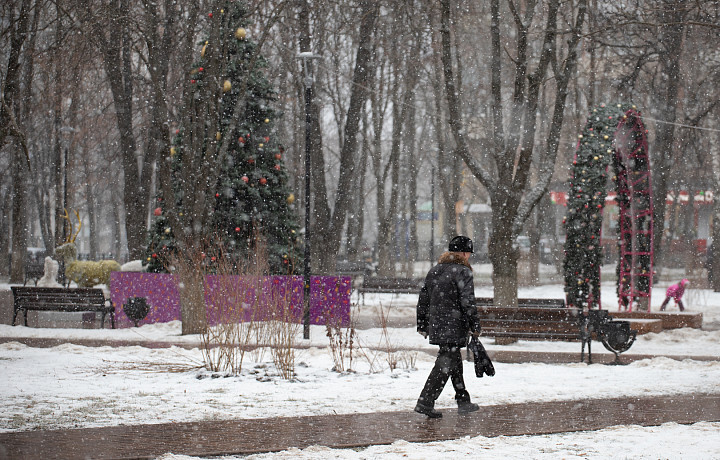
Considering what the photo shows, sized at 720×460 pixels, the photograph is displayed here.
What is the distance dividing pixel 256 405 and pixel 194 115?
26.9ft

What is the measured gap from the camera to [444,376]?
26.7 ft

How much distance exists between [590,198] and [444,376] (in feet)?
38.0

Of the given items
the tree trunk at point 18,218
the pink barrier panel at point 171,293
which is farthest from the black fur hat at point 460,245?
the tree trunk at point 18,218

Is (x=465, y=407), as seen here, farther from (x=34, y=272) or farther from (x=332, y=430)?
(x=34, y=272)

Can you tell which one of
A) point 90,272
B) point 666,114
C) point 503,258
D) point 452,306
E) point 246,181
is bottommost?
point 90,272

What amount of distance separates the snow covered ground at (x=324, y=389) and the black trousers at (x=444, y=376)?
539 mm

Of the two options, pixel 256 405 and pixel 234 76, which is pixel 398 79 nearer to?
pixel 234 76

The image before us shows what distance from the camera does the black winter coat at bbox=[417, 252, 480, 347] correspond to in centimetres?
808

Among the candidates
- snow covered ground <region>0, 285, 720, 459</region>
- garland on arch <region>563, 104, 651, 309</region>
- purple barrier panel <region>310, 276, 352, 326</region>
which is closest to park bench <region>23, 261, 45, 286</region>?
purple barrier panel <region>310, 276, 352, 326</region>

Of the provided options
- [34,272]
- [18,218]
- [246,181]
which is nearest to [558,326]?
[246,181]

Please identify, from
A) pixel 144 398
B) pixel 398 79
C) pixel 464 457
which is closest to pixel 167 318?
pixel 144 398

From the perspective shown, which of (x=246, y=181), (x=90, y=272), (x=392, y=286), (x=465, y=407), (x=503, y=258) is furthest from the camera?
(x=90, y=272)

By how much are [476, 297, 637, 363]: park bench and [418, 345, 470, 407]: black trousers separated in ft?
14.8

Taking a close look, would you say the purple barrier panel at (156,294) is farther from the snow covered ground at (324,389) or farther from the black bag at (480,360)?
the black bag at (480,360)
